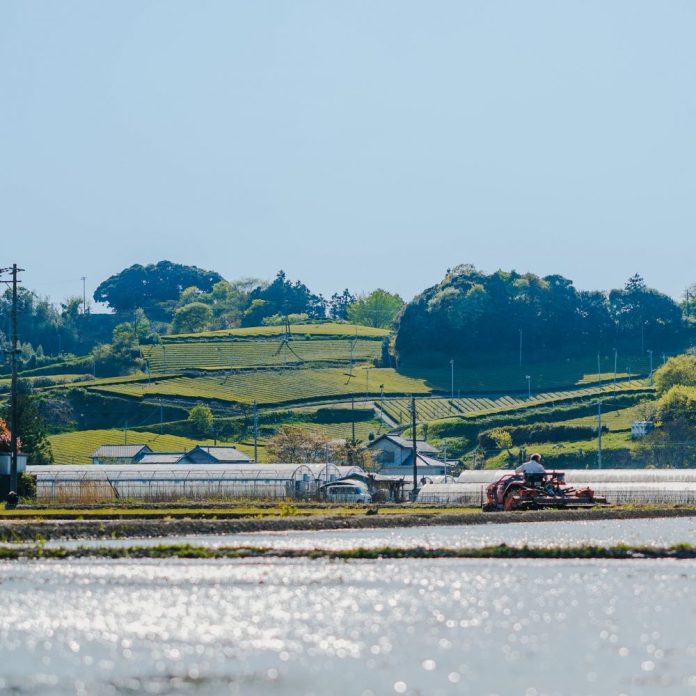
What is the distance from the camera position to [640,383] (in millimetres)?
196750

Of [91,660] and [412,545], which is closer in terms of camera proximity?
[91,660]

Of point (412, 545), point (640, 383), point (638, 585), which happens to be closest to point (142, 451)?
point (640, 383)

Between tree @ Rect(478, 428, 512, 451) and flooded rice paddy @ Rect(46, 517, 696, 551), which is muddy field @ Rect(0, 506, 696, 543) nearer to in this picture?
flooded rice paddy @ Rect(46, 517, 696, 551)

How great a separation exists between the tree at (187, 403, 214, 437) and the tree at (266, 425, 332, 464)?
3178 centimetres

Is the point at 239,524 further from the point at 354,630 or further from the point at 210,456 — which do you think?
the point at 210,456

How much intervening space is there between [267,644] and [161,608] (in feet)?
14.2

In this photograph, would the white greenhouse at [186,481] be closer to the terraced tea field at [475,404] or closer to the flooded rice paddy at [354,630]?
the flooded rice paddy at [354,630]

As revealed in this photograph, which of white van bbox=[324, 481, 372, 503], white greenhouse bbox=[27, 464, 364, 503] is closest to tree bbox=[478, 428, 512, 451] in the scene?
white greenhouse bbox=[27, 464, 364, 503]

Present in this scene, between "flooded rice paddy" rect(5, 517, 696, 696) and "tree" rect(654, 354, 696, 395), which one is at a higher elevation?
"tree" rect(654, 354, 696, 395)

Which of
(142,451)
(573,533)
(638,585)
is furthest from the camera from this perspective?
(142,451)

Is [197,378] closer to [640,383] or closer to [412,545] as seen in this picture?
[640,383]

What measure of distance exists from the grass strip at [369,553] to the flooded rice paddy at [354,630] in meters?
1.92

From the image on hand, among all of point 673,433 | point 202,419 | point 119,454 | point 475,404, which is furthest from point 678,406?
point 119,454

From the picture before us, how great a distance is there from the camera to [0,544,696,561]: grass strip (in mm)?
31984
